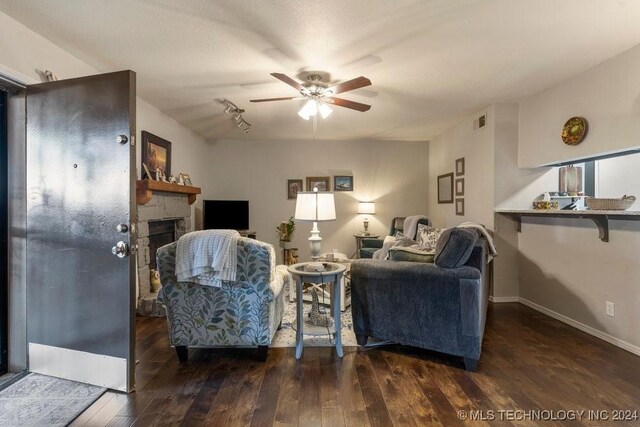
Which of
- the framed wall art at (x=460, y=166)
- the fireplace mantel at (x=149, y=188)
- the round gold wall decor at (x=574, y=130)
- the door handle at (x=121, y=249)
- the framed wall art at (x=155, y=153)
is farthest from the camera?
the framed wall art at (x=460, y=166)

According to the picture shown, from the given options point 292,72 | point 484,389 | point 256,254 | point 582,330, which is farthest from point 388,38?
point 582,330

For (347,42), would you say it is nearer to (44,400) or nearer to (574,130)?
(574,130)

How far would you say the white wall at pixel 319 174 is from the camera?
5.98m

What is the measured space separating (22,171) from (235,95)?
2.08 m

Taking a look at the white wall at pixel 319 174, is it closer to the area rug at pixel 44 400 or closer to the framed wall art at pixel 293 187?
the framed wall art at pixel 293 187

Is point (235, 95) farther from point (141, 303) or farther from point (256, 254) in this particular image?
point (141, 303)

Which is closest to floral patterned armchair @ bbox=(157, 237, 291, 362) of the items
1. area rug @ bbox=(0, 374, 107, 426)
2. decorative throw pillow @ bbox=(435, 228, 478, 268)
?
area rug @ bbox=(0, 374, 107, 426)

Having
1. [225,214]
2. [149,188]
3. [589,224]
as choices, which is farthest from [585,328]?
[225,214]

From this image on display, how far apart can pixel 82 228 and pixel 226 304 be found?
109 centimetres

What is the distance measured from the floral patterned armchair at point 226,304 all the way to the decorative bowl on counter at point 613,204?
273 centimetres

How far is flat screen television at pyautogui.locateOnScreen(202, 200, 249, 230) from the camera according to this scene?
218 inches

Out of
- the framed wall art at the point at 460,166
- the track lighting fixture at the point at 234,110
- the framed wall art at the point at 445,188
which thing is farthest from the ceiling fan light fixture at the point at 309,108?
the framed wall art at the point at 445,188

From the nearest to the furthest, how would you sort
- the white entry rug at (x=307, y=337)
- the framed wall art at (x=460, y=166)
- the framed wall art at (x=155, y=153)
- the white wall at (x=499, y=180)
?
the white entry rug at (x=307, y=337) < the framed wall art at (x=155, y=153) < the white wall at (x=499, y=180) < the framed wall art at (x=460, y=166)

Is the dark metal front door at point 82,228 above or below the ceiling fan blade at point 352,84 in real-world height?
below
